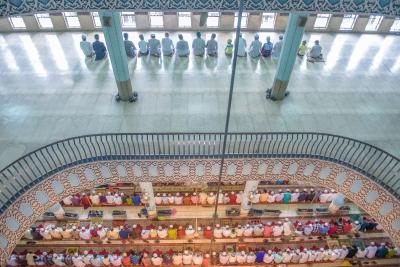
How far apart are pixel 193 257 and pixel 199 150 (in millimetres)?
3436

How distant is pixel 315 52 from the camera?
1045 centimetres

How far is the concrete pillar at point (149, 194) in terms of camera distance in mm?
9141

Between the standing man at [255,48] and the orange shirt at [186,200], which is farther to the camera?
the standing man at [255,48]

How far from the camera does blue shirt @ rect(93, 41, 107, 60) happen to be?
10.1m

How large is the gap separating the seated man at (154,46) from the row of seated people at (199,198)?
14.1ft

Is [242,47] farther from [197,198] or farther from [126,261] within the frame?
[126,261]

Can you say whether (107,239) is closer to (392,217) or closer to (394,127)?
(392,217)

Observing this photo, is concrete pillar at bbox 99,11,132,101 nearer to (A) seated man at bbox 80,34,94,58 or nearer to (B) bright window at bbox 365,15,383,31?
(A) seated man at bbox 80,34,94,58

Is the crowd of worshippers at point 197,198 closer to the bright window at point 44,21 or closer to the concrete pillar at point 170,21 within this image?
the concrete pillar at point 170,21

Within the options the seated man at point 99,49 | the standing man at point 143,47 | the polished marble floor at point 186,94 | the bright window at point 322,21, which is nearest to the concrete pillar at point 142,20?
the polished marble floor at point 186,94

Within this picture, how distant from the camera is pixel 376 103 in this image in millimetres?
9133

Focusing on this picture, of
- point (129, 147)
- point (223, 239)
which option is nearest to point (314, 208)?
point (223, 239)

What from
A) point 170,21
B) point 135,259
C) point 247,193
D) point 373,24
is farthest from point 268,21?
point 135,259

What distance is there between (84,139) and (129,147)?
1031 mm
